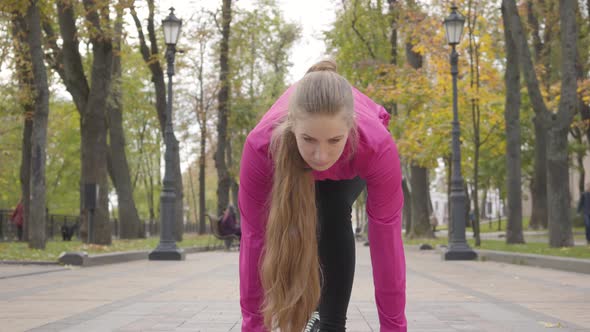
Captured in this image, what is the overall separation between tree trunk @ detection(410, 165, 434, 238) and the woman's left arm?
Result: 25143 mm

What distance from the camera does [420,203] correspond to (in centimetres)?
2806

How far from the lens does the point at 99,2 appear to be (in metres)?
17.0

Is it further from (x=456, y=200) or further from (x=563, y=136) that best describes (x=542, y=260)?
(x=456, y=200)

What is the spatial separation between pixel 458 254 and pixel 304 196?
1463 cm

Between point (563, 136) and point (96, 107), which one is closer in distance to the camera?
point (563, 136)

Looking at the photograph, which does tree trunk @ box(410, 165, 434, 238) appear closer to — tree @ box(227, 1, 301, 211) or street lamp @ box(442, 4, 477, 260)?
tree @ box(227, 1, 301, 211)

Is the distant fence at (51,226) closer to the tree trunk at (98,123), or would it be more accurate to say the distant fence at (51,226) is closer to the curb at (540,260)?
the tree trunk at (98,123)

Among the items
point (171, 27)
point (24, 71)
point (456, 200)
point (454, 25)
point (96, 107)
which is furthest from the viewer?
point (24, 71)

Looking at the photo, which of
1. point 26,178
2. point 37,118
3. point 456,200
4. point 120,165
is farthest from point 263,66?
point 37,118

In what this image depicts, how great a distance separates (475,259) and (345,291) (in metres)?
14.1

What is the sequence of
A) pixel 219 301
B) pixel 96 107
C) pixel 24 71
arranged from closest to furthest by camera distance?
1. pixel 219 301
2. pixel 96 107
3. pixel 24 71

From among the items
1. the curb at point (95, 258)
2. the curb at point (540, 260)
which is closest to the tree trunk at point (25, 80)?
the curb at point (95, 258)

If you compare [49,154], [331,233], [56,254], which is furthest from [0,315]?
[49,154]

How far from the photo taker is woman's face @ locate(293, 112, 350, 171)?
2.78 m
